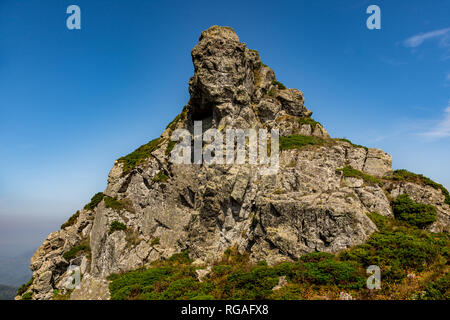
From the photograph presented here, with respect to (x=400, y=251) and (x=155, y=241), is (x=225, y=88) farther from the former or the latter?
(x=400, y=251)

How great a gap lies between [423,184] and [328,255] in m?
15.4

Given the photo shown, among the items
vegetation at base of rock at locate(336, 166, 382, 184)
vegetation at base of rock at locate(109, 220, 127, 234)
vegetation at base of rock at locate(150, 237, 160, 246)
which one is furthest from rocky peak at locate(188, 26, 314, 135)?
vegetation at base of rock at locate(109, 220, 127, 234)

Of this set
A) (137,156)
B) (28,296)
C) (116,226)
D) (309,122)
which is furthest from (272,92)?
(28,296)

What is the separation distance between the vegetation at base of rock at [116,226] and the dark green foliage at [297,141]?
22.8m

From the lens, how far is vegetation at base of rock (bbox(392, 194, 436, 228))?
22344 mm

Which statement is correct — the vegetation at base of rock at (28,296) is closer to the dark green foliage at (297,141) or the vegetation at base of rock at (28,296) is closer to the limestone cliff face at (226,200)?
the limestone cliff face at (226,200)

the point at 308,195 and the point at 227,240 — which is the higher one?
the point at 308,195

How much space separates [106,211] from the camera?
32.1 meters

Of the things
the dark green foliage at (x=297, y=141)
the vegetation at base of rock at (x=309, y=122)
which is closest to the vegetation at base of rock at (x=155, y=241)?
the dark green foliage at (x=297, y=141)

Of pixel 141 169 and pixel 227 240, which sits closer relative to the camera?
pixel 227 240

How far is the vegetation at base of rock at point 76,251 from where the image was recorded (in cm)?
3194

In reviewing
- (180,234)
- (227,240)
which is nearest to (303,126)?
(227,240)

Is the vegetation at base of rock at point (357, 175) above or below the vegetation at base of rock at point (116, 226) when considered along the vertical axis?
above
